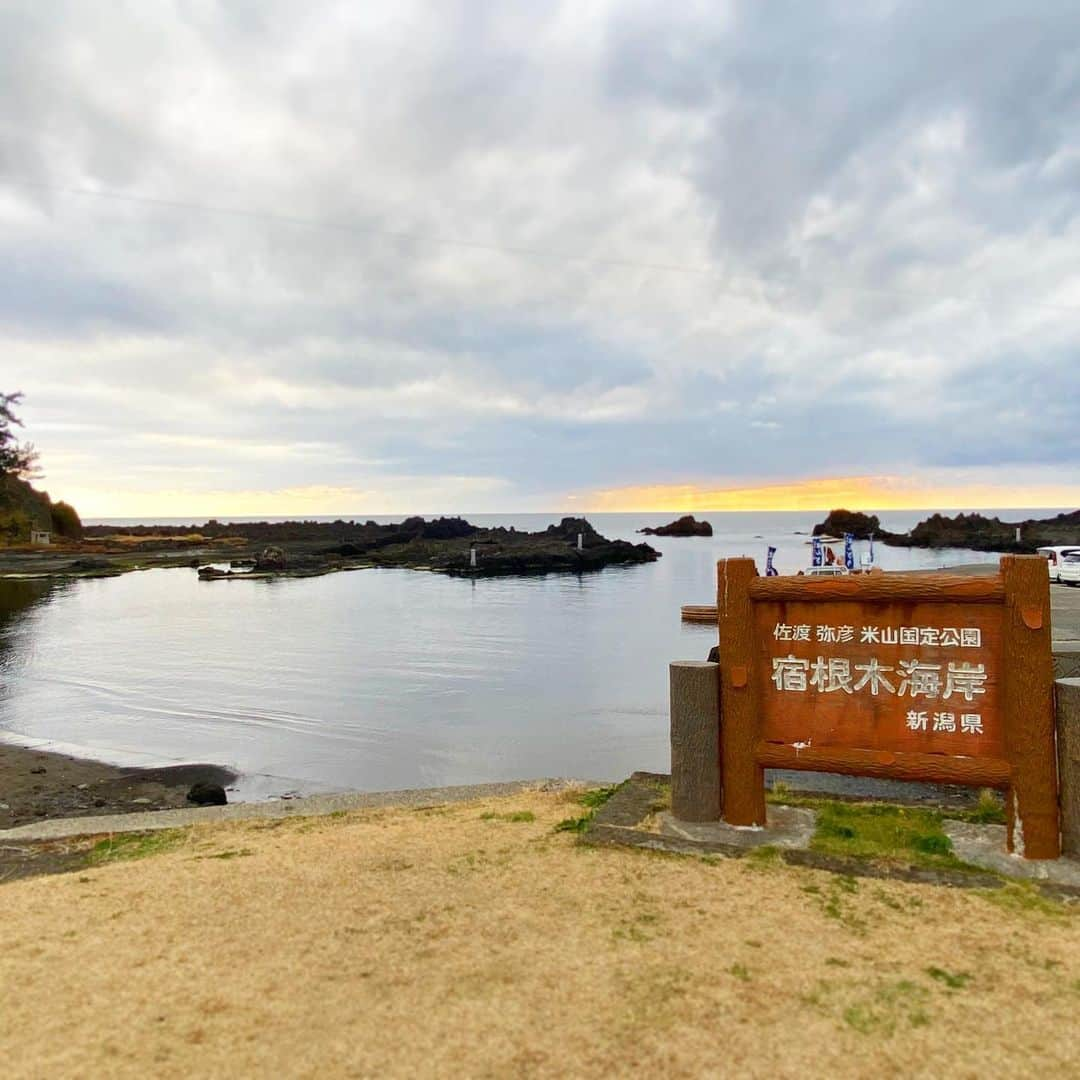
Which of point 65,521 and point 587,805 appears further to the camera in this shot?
point 65,521

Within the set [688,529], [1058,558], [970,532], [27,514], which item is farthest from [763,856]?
[688,529]

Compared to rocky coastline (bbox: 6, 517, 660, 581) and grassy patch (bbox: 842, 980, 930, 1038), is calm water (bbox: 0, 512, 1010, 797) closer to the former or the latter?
grassy patch (bbox: 842, 980, 930, 1038)

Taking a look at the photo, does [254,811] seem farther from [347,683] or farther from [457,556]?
[457,556]

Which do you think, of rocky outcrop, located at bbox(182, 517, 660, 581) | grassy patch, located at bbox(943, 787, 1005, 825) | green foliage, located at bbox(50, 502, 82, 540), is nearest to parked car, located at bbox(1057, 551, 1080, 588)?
grassy patch, located at bbox(943, 787, 1005, 825)

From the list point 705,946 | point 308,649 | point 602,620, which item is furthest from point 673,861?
point 602,620

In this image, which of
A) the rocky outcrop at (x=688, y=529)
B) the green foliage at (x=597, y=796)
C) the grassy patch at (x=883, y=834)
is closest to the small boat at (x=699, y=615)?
the green foliage at (x=597, y=796)

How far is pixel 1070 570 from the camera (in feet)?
64.6

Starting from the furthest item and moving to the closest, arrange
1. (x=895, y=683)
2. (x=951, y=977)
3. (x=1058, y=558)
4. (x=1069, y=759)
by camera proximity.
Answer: (x=1058, y=558) → (x=895, y=683) → (x=1069, y=759) → (x=951, y=977)

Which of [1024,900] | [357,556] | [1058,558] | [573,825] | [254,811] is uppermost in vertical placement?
[1058,558]

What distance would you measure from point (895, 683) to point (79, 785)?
30.0ft

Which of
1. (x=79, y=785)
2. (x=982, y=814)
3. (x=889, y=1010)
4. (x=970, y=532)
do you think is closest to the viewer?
(x=889, y=1010)

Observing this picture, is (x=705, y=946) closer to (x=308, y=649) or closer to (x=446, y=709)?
(x=446, y=709)

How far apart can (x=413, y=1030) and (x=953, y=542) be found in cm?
7800

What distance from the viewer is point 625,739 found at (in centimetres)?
1224
